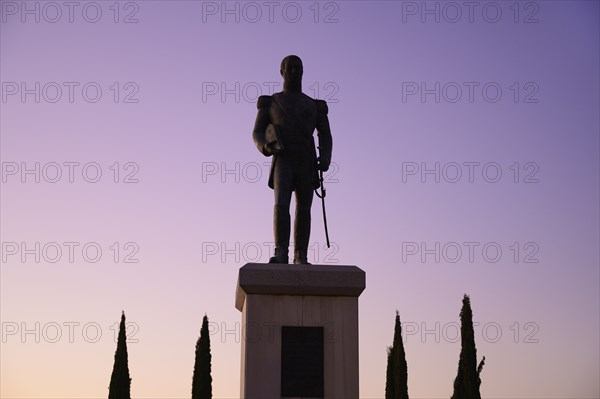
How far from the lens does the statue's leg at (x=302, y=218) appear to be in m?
14.0

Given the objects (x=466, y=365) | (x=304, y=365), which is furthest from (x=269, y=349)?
(x=466, y=365)

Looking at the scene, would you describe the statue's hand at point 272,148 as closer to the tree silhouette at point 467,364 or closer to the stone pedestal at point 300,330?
the stone pedestal at point 300,330

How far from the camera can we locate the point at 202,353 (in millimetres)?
30984

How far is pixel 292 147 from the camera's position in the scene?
46.9 feet

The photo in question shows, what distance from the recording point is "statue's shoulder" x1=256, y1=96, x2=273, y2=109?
14531 mm

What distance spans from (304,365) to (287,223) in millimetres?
Answer: 1945

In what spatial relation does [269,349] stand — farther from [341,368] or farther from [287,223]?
[287,223]

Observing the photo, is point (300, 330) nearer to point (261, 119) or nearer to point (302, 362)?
point (302, 362)

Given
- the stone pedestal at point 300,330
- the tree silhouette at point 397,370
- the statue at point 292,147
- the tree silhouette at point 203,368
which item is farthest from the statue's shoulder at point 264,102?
the tree silhouette at point 397,370

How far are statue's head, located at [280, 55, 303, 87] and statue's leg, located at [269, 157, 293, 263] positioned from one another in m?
1.14

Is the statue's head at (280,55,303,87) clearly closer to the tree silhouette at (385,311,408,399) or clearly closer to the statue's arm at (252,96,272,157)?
the statue's arm at (252,96,272,157)

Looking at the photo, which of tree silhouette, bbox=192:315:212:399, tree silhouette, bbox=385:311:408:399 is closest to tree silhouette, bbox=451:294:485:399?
tree silhouette, bbox=385:311:408:399

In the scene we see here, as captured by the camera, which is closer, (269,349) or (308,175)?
(269,349)

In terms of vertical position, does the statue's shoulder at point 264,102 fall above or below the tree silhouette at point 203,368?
above
